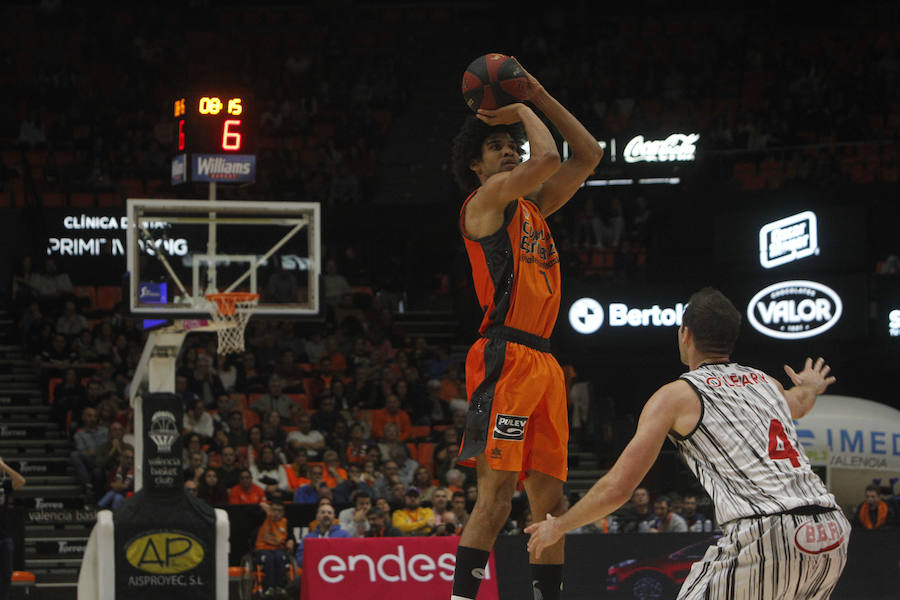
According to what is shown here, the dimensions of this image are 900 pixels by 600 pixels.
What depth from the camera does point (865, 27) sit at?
23.9 metres

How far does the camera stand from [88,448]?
14578mm

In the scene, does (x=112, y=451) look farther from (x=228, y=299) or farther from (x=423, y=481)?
(x=228, y=299)

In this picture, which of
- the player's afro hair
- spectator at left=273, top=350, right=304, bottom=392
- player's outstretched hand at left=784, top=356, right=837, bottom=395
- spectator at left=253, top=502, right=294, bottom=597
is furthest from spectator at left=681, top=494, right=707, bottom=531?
player's outstretched hand at left=784, top=356, right=837, bottom=395

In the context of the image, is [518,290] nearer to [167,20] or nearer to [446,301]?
[446,301]

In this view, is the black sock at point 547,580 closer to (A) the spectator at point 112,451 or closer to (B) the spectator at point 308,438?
(B) the spectator at point 308,438

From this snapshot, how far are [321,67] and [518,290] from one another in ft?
62.7

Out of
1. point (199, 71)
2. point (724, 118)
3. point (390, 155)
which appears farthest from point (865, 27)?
point (199, 71)

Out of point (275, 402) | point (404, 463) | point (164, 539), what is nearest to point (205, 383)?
point (275, 402)

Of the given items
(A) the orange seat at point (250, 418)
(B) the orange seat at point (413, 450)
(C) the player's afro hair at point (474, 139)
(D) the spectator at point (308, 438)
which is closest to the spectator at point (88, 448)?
(A) the orange seat at point (250, 418)

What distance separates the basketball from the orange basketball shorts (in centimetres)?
101

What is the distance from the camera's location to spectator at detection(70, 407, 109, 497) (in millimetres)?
14281

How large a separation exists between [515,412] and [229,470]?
9139 millimetres

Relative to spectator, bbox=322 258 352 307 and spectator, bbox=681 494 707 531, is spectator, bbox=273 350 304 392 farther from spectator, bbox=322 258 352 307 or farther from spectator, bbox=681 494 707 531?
spectator, bbox=681 494 707 531

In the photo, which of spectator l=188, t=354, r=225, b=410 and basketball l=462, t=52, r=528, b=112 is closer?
basketball l=462, t=52, r=528, b=112
